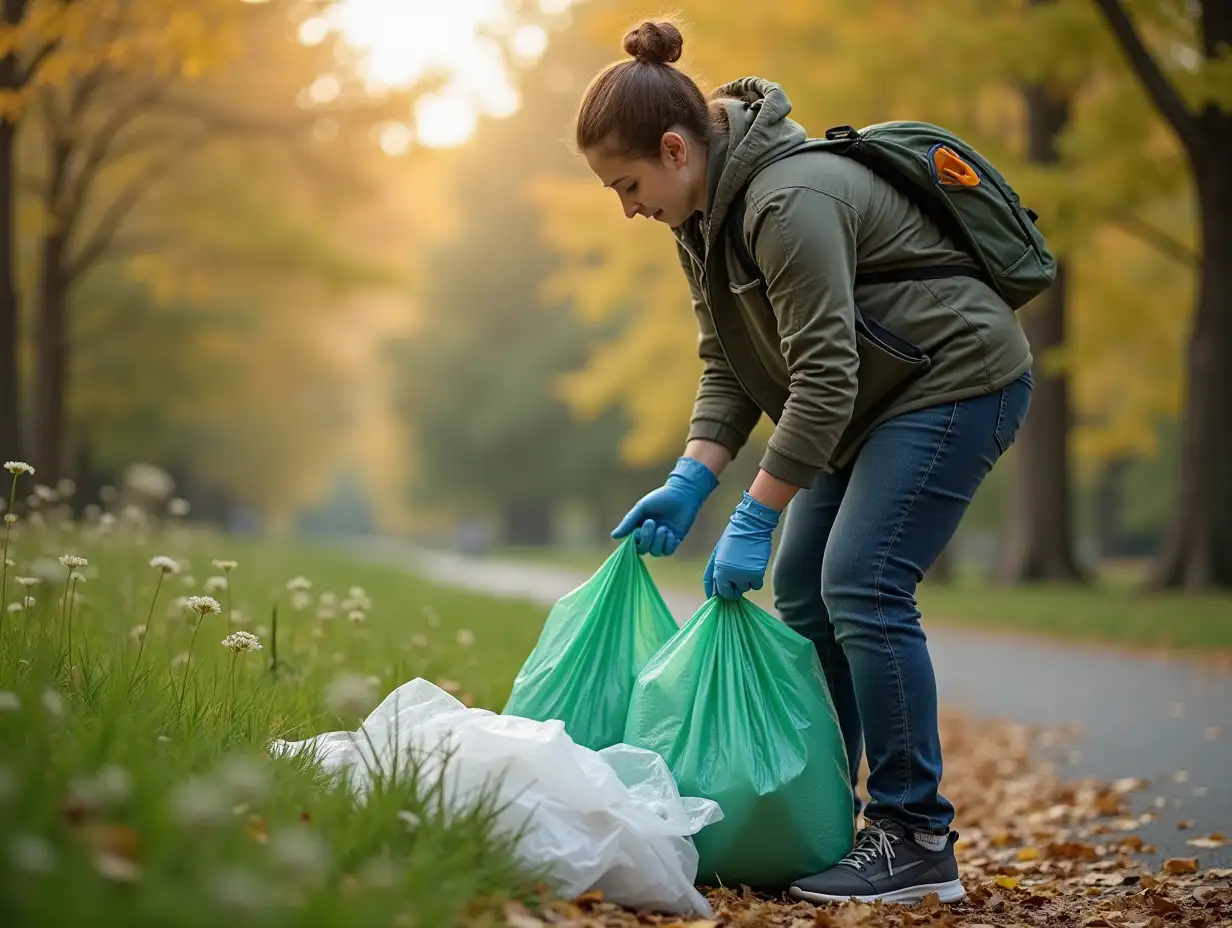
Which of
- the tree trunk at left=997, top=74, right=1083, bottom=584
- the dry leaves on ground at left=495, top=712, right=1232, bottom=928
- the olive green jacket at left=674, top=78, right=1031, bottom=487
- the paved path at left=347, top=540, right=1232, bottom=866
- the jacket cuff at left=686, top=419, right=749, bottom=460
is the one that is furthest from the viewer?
the tree trunk at left=997, top=74, right=1083, bottom=584

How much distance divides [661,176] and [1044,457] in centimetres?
1084

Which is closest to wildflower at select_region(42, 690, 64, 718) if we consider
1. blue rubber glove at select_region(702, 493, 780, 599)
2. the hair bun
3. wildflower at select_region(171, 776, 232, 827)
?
wildflower at select_region(171, 776, 232, 827)

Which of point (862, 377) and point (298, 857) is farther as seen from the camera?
point (862, 377)

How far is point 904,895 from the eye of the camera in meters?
2.70

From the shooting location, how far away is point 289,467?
3066 centimetres

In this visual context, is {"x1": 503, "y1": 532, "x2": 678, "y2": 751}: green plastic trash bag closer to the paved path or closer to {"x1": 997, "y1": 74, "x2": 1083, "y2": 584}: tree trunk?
the paved path

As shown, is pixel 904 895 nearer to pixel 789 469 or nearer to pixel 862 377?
pixel 789 469

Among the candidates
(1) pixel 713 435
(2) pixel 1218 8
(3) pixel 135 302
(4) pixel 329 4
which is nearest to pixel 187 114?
(4) pixel 329 4

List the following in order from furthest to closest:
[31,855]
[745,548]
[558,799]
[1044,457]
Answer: [1044,457], [745,548], [558,799], [31,855]

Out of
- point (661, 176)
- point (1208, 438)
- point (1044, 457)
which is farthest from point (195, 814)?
point (1044, 457)

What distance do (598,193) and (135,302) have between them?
21.5ft

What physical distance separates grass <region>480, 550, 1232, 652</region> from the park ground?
3562 millimetres

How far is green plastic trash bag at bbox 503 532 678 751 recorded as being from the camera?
2955 millimetres

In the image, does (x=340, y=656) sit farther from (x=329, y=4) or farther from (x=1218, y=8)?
(x=1218, y=8)
